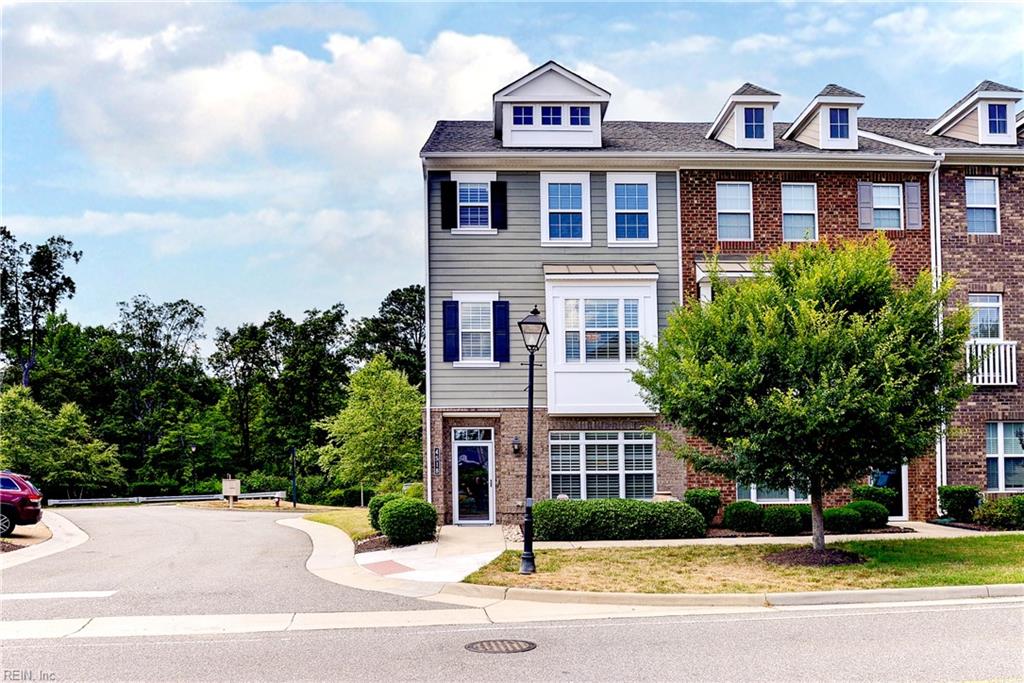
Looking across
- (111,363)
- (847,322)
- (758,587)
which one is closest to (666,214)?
(847,322)

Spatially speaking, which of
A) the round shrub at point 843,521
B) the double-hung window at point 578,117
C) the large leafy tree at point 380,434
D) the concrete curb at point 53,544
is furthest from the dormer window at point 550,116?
the large leafy tree at point 380,434

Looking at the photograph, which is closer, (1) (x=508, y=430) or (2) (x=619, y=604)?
(2) (x=619, y=604)

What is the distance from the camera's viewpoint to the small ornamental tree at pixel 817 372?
1527cm

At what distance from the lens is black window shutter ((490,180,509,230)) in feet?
76.6

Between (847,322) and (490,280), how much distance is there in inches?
374

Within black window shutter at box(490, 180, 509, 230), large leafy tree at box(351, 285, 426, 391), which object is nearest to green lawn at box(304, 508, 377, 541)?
black window shutter at box(490, 180, 509, 230)

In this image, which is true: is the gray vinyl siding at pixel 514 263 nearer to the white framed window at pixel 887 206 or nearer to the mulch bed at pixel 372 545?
the mulch bed at pixel 372 545

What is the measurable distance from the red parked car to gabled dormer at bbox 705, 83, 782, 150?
19.7 meters

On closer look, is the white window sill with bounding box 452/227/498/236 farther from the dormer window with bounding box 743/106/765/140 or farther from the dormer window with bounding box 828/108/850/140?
the dormer window with bounding box 828/108/850/140

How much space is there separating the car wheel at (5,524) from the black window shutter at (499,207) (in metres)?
13.7

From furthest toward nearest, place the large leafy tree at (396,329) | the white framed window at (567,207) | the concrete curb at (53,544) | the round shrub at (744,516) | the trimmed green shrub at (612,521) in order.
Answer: the large leafy tree at (396,329)
the white framed window at (567,207)
the round shrub at (744,516)
the trimmed green shrub at (612,521)
the concrete curb at (53,544)

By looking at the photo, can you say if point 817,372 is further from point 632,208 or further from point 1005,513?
point 632,208

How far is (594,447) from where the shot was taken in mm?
23016

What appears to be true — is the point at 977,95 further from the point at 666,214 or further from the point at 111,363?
the point at 111,363
